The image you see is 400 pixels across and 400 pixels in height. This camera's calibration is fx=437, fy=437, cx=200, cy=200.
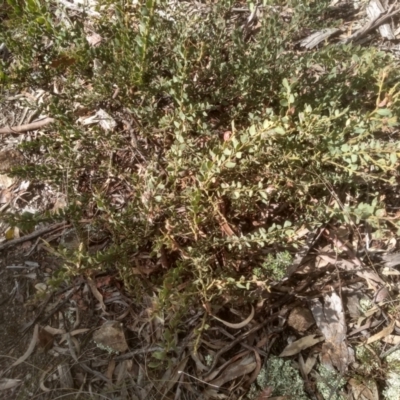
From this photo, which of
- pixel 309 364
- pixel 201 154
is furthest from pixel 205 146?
pixel 309 364

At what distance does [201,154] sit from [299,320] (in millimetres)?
873

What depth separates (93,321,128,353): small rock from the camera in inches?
77.7

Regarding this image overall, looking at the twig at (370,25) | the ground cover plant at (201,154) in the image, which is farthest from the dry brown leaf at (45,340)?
the twig at (370,25)

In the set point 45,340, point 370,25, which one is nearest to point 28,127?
point 45,340

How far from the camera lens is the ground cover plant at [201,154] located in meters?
1.68

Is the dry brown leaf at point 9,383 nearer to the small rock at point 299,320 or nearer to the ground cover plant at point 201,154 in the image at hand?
the ground cover plant at point 201,154

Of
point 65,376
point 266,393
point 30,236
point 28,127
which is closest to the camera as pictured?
point 266,393

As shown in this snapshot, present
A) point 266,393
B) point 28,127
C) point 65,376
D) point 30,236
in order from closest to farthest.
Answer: point 266,393 → point 65,376 → point 30,236 → point 28,127

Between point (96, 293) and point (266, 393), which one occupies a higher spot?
point (96, 293)

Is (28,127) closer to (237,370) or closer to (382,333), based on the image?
(237,370)

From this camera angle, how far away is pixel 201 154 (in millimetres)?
1881

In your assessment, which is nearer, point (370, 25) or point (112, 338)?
point (112, 338)

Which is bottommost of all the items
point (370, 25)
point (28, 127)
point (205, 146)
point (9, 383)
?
point (9, 383)

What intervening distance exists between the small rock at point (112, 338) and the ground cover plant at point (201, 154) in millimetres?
167
